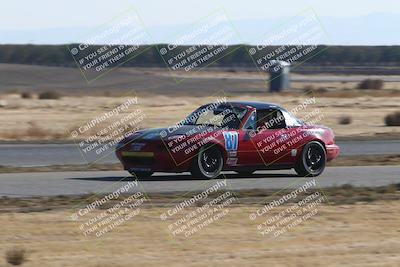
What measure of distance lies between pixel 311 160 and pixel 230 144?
1.93m

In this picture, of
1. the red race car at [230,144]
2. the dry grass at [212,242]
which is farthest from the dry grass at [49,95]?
the dry grass at [212,242]

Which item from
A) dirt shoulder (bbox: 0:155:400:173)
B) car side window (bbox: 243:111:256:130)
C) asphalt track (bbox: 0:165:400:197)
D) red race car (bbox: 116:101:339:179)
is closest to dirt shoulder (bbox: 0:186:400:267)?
asphalt track (bbox: 0:165:400:197)

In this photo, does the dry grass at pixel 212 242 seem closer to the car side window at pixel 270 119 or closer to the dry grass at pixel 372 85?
the car side window at pixel 270 119

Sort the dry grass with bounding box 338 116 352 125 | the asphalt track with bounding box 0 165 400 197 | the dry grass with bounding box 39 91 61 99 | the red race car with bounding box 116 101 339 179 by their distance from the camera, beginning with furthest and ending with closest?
1. the dry grass with bounding box 39 91 61 99
2. the dry grass with bounding box 338 116 352 125
3. the red race car with bounding box 116 101 339 179
4. the asphalt track with bounding box 0 165 400 197

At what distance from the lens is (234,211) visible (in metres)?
13.4

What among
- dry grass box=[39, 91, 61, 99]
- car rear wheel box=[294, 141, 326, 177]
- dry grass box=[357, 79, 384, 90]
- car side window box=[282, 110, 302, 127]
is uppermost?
dry grass box=[39, 91, 61, 99]

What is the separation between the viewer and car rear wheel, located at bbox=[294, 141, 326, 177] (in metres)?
18.0

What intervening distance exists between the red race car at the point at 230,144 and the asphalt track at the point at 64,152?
4130 millimetres

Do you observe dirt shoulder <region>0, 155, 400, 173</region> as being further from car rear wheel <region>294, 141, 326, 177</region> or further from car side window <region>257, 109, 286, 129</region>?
car side window <region>257, 109, 286, 129</region>

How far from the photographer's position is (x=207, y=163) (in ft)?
55.7

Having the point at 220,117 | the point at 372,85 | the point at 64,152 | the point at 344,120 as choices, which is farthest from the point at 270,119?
the point at 372,85

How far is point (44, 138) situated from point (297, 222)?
54.2 ft

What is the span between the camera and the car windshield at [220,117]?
17312mm

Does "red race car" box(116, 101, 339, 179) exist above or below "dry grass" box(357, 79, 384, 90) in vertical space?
above
